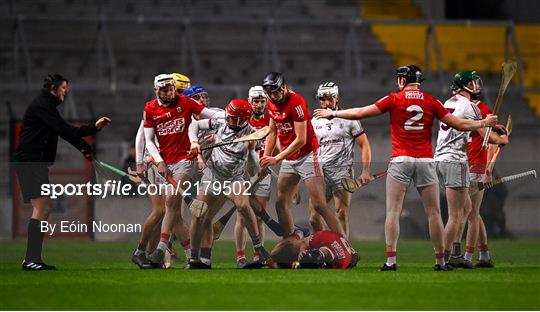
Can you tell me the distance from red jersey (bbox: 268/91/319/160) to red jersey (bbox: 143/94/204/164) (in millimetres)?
755

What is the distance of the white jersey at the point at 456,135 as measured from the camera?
1241 cm

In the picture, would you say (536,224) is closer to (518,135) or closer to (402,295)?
(402,295)

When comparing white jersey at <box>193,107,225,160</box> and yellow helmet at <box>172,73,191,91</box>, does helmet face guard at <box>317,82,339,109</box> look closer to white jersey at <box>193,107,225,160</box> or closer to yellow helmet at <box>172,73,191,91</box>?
white jersey at <box>193,107,225,160</box>

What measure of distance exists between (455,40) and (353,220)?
42.5ft

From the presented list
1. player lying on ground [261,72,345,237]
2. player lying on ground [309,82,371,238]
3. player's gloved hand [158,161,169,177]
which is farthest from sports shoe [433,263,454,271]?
player's gloved hand [158,161,169,177]

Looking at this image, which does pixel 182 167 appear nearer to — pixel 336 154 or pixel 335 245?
pixel 335 245

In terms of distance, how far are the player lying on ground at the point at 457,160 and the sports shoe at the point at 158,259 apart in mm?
2780

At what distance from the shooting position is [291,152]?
1204 centimetres

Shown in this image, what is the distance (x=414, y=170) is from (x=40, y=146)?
366 cm

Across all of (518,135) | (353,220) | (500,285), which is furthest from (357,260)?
(518,135)

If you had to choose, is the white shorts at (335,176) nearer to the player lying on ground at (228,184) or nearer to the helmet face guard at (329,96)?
the helmet face guard at (329,96)

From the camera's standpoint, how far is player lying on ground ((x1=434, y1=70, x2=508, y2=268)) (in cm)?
1236

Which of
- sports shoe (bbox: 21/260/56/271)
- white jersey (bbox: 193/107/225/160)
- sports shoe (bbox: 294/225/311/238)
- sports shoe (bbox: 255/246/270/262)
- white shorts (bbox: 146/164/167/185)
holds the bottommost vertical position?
sports shoe (bbox: 21/260/56/271)

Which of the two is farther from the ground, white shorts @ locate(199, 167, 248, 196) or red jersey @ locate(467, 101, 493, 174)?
red jersey @ locate(467, 101, 493, 174)
